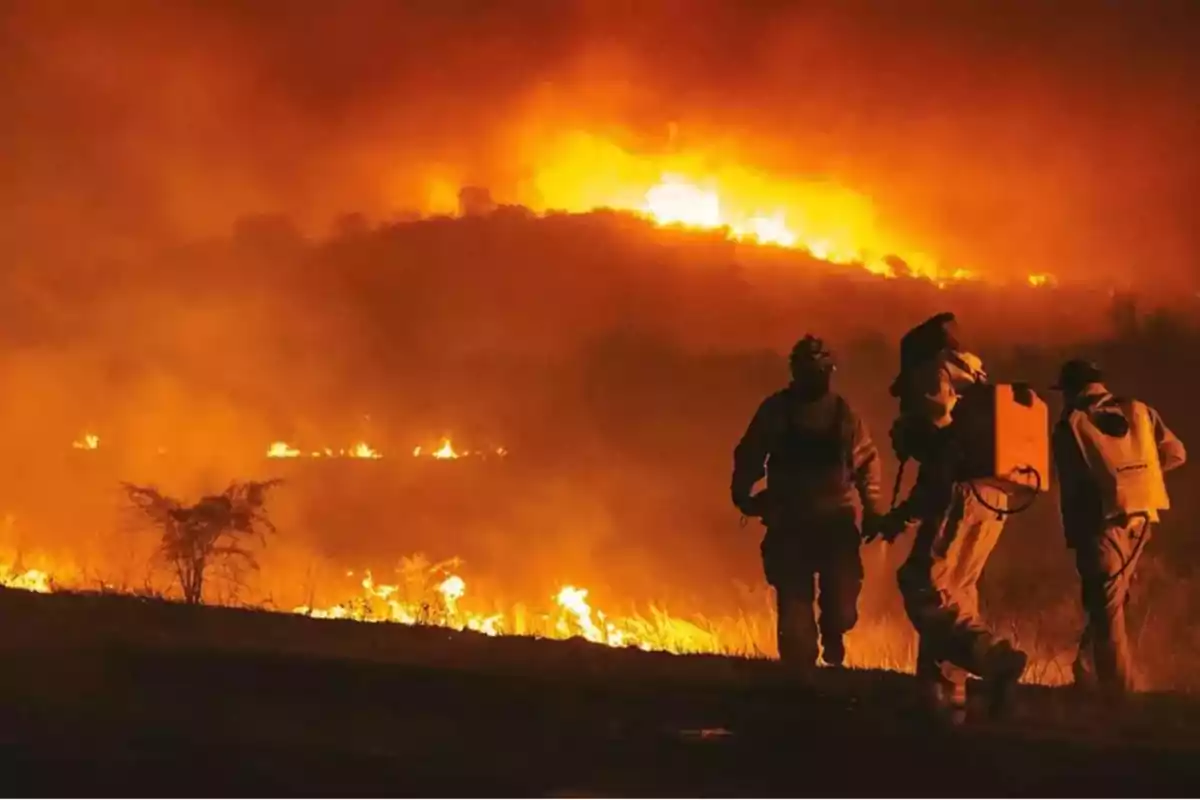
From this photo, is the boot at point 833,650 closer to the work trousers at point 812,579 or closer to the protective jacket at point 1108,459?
the work trousers at point 812,579

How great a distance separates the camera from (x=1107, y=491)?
7.50m

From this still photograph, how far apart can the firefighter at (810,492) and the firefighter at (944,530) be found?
0.58 metres

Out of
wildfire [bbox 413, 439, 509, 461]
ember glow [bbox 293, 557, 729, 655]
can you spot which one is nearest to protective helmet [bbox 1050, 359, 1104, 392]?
ember glow [bbox 293, 557, 729, 655]

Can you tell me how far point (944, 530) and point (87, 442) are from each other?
77.9 ft

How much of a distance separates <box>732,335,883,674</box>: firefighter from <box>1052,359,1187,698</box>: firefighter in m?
1.34

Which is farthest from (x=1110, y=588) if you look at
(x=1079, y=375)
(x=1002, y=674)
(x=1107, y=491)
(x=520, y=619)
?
(x=520, y=619)

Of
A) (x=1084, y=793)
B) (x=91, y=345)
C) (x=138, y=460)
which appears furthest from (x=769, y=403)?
(x=91, y=345)

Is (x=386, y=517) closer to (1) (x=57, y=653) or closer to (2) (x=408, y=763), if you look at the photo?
(1) (x=57, y=653)

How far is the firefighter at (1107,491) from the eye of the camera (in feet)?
24.6

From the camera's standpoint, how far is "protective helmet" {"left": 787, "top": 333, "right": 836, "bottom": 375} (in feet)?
24.3

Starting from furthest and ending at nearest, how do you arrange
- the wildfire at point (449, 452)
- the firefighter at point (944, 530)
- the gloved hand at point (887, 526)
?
1. the wildfire at point (449, 452)
2. the gloved hand at point (887, 526)
3. the firefighter at point (944, 530)

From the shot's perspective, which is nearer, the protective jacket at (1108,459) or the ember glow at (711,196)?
the protective jacket at (1108,459)

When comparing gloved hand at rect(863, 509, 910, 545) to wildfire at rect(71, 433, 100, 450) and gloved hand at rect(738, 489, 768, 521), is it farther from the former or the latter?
wildfire at rect(71, 433, 100, 450)

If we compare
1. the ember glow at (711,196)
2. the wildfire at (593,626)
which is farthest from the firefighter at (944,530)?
the ember glow at (711,196)
